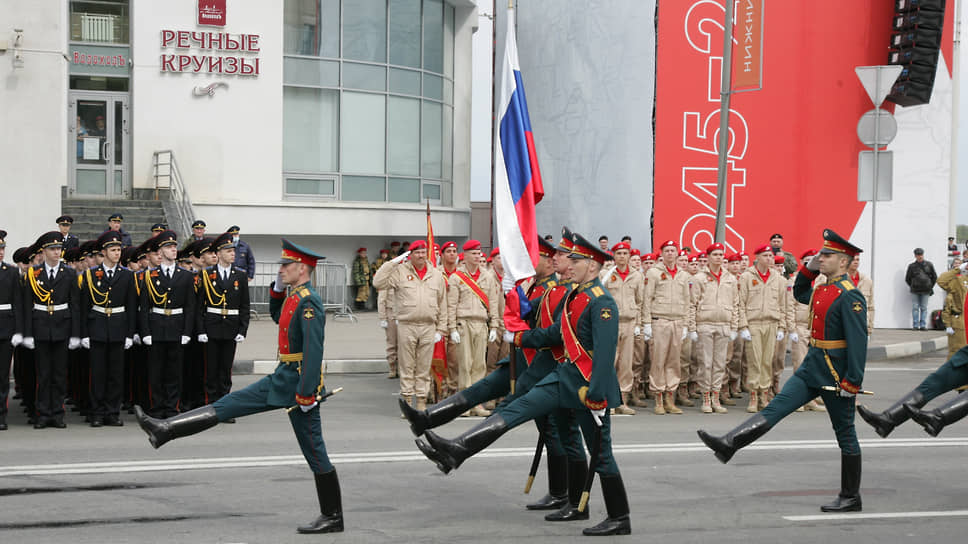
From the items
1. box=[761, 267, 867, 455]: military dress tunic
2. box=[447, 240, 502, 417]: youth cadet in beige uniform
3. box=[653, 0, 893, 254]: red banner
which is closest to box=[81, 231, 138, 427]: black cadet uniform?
box=[447, 240, 502, 417]: youth cadet in beige uniform

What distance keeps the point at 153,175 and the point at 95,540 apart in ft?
66.1

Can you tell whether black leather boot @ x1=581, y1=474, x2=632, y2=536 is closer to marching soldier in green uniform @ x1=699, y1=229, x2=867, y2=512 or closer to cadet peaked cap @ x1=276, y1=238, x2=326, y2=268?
marching soldier in green uniform @ x1=699, y1=229, x2=867, y2=512

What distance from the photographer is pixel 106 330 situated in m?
12.3

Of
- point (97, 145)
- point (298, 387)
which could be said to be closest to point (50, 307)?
point (298, 387)

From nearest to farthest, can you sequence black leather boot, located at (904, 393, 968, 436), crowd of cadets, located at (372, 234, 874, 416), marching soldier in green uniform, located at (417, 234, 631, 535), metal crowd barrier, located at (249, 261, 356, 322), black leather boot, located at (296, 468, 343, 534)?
marching soldier in green uniform, located at (417, 234, 631, 535), black leather boot, located at (296, 468, 343, 534), black leather boot, located at (904, 393, 968, 436), crowd of cadets, located at (372, 234, 874, 416), metal crowd barrier, located at (249, 261, 356, 322)

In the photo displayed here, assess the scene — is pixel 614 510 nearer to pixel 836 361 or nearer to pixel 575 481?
pixel 575 481

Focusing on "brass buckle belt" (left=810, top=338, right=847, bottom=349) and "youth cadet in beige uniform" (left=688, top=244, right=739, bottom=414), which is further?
"youth cadet in beige uniform" (left=688, top=244, right=739, bottom=414)

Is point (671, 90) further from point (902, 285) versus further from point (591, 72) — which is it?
point (902, 285)

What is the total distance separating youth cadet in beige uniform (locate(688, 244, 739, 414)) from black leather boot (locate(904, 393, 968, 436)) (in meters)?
5.33

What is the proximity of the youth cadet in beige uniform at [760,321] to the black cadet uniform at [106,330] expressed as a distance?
772 centimetres

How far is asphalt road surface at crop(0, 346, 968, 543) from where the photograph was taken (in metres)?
7.44

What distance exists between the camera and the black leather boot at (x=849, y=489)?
320 inches

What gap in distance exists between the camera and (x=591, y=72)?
24.4m

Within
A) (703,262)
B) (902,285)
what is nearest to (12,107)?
(703,262)
